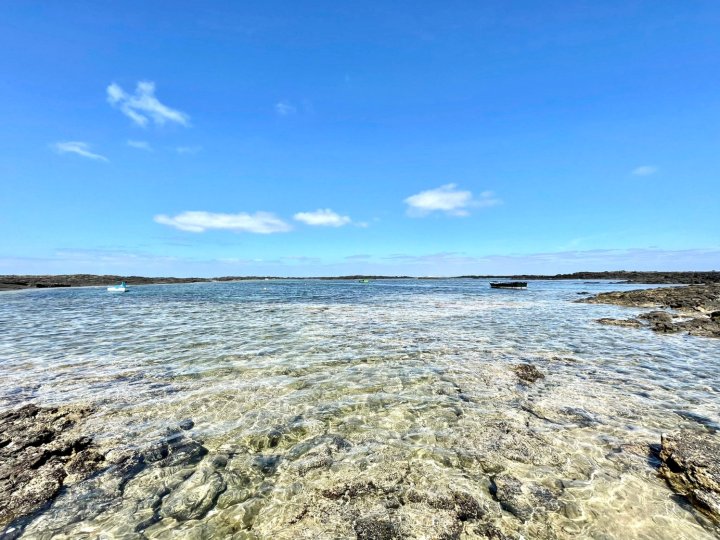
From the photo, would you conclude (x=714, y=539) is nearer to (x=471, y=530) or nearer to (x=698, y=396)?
(x=471, y=530)

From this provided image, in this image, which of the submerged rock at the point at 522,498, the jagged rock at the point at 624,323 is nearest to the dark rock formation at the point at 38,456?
the submerged rock at the point at 522,498

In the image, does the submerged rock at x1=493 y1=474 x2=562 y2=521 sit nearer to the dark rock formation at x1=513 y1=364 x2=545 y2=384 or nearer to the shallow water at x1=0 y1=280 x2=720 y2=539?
the shallow water at x1=0 y1=280 x2=720 y2=539

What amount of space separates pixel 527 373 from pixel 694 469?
624cm

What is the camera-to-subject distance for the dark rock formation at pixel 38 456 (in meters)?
5.25

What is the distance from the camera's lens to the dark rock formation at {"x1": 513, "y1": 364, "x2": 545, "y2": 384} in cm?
1127

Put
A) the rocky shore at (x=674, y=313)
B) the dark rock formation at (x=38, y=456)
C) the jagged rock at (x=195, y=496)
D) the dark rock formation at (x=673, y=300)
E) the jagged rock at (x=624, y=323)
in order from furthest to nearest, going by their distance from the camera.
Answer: the dark rock formation at (x=673, y=300) < the jagged rock at (x=624, y=323) < the rocky shore at (x=674, y=313) < the dark rock formation at (x=38, y=456) < the jagged rock at (x=195, y=496)

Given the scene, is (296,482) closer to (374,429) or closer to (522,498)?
(374,429)

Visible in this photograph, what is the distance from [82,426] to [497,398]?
1055 cm

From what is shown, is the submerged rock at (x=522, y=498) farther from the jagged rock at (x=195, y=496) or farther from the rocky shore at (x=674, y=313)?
the rocky shore at (x=674, y=313)

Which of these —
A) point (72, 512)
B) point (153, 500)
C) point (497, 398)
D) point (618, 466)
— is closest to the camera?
point (72, 512)

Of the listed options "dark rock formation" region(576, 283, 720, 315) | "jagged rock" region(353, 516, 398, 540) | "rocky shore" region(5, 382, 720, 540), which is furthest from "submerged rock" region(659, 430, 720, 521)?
"dark rock formation" region(576, 283, 720, 315)

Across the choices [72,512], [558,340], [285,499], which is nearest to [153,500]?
[72,512]

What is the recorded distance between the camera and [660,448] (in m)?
6.79

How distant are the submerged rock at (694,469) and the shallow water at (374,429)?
0.81 feet
